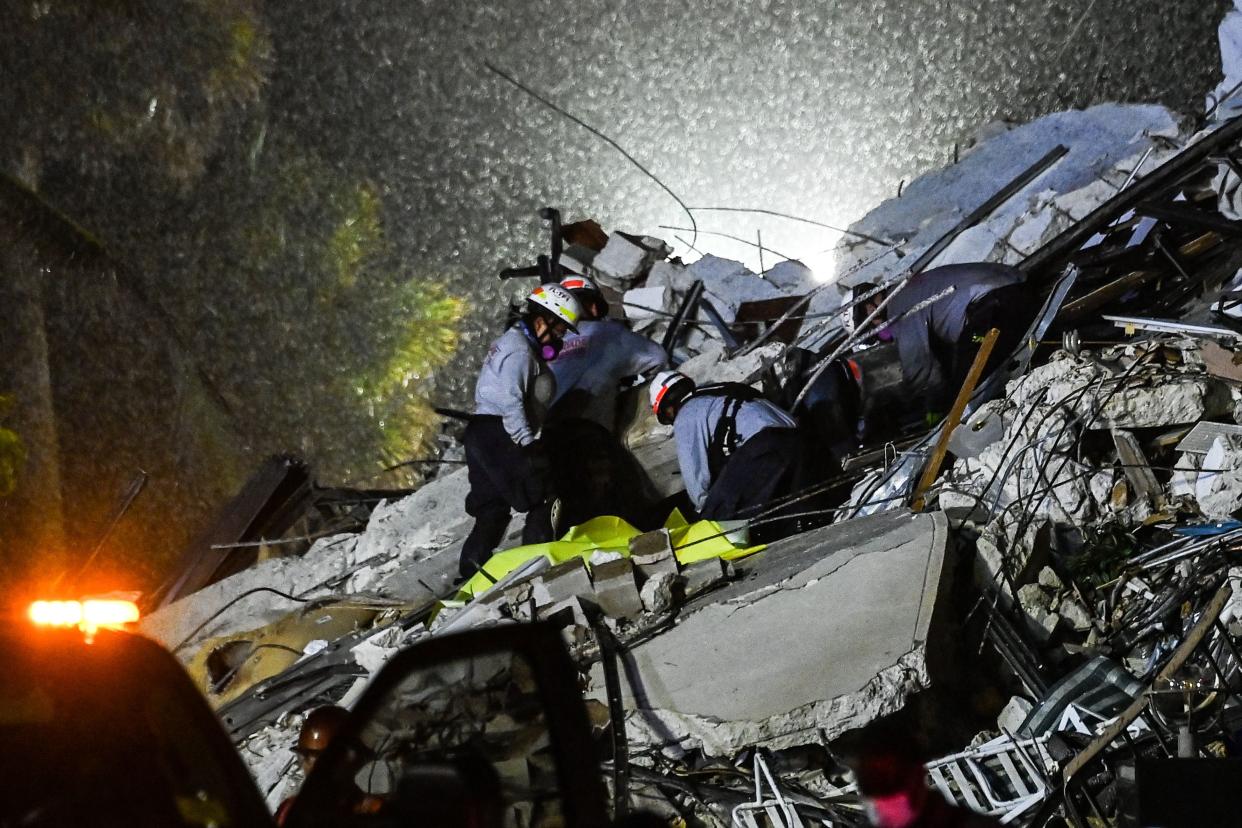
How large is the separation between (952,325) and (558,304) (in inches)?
109

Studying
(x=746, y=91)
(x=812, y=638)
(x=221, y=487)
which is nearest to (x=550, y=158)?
(x=746, y=91)

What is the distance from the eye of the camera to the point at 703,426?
6969mm

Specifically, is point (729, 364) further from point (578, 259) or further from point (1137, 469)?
point (1137, 469)

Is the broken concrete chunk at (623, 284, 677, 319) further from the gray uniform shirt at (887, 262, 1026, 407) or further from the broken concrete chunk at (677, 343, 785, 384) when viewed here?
the gray uniform shirt at (887, 262, 1026, 407)

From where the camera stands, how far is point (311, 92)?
12219 mm

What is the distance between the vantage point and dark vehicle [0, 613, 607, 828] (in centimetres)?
181

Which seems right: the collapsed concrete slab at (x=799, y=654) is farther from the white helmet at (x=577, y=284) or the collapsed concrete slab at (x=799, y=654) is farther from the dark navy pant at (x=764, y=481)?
the white helmet at (x=577, y=284)

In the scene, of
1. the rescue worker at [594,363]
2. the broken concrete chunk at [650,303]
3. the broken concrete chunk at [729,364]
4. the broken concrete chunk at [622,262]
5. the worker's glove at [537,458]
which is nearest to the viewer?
the worker's glove at [537,458]

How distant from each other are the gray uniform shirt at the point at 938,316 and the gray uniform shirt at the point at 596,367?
6.59 feet

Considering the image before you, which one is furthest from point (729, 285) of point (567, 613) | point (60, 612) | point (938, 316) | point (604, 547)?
point (60, 612)

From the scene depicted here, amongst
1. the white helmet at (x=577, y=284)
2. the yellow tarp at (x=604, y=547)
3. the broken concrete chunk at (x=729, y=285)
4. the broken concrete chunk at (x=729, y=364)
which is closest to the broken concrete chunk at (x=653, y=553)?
the yellow tarp at (x=604, y=547)

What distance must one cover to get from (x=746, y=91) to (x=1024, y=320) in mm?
5642

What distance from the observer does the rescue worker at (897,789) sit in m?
1.97

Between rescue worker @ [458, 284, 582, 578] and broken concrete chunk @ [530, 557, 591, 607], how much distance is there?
196 cm
